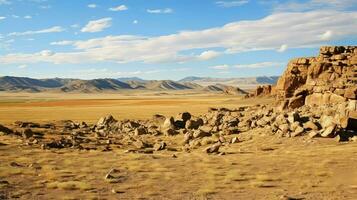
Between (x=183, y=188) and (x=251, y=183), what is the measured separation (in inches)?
100

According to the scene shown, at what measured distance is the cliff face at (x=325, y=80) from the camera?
3678 centimetres

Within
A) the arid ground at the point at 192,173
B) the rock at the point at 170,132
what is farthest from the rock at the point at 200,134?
the arid ground at the point at 192,173

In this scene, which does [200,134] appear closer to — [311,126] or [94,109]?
[311,126]

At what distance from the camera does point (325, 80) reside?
41125 mm

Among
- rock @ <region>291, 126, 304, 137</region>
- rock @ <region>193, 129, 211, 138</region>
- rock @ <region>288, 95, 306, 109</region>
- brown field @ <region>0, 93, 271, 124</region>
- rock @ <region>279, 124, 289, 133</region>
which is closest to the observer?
rock @ <region>291, 126, 304, 137</region>

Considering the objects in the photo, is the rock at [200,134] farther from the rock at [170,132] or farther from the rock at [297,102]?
the rock at [297,102]

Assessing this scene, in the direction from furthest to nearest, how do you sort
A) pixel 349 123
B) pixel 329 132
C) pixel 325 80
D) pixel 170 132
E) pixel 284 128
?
1. pixel 325 80
2. pixel 170 132
3. pixel 284 128
4. pixel 349 123
5. pixel 329 132

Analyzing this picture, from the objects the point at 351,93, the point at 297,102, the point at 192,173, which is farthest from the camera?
the point at 297,102

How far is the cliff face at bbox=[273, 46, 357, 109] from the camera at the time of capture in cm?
3678

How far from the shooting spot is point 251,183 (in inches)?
666

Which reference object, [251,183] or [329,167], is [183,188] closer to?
[251,183]

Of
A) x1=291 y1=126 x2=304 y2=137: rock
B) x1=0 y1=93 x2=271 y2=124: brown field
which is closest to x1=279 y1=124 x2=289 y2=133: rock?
x1=291 y1=126 x2=304 y2=137: rock

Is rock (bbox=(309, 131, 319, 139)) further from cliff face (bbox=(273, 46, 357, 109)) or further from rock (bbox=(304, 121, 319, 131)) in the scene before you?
cliff face (bbox=(273, 46, 357, 109))

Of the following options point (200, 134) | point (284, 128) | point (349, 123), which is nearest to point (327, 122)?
point (349, 123)
